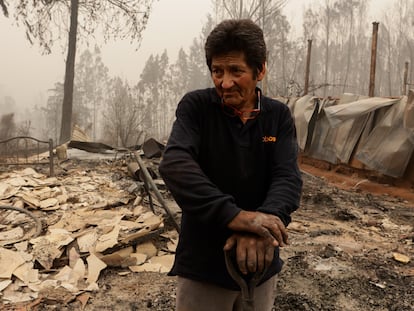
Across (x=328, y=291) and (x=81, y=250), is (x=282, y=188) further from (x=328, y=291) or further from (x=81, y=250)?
(x=81, y=250)

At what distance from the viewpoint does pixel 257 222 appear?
115 centimetres

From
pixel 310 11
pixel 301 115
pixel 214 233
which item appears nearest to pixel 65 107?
pixel 301 115

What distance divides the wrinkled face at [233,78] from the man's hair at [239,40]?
20mm

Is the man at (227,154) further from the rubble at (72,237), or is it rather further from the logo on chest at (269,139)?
the rubble at (72,237)

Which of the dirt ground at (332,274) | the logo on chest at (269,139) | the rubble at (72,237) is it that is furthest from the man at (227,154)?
the rubble at (72,237)

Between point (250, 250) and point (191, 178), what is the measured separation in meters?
0.29

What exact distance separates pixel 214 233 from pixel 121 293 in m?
2.46

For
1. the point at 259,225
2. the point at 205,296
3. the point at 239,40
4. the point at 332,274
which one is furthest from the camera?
the point at 332,274

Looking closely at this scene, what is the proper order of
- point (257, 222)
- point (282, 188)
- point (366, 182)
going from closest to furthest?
point (257, 222)
point (282, 188)
point (366, 182)

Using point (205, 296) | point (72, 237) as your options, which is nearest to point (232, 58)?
point (205, 296)

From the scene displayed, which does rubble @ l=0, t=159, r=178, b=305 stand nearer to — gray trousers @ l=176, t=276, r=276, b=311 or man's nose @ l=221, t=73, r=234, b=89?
gray trousers @ l=176, t=276, r=276, b=311

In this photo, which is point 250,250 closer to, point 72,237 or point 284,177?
point 284,177

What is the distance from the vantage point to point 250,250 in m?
1.17

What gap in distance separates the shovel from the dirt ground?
6.92 feet
